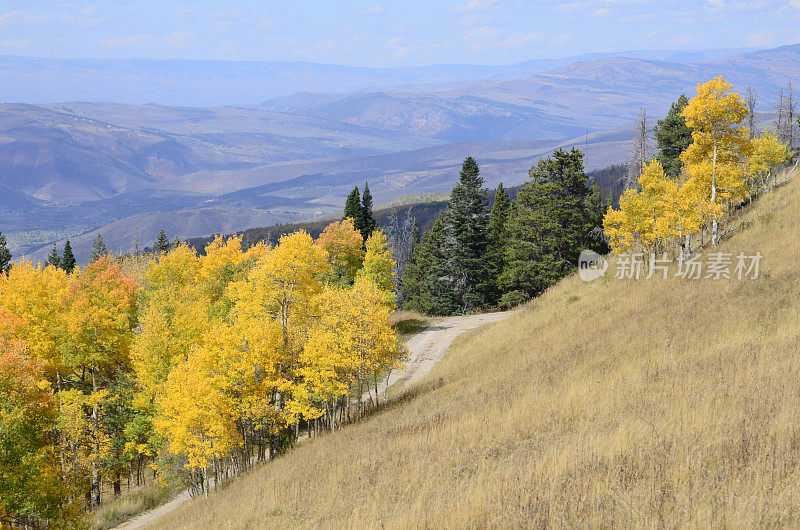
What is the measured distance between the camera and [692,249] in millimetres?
34281

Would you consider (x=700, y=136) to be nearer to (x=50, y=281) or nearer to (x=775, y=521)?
(x=775, y=521)

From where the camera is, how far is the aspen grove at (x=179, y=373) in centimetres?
2752

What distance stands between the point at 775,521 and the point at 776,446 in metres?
2.35

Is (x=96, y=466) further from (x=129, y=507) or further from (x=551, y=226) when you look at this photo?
(x=551, y=226)

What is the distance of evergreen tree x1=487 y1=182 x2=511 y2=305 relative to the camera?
193ft

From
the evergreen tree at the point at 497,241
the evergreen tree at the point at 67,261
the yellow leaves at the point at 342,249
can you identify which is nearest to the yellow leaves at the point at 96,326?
the yellow leaves at the point at 342,249

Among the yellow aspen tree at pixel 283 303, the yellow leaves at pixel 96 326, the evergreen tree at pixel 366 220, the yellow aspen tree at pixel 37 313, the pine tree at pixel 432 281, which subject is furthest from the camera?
the evergreen tree at pixel 366 220

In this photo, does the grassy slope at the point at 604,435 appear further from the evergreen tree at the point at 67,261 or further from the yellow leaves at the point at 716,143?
the evergreen tree at the point at 67,261

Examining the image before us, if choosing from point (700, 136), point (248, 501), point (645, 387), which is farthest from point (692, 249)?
point (248, 501)

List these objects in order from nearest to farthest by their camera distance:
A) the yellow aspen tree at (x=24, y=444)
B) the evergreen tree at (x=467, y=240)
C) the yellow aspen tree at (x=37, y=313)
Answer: the yellow aspen tree at (x=24, y=444) < the yellow aspen tree at (x=37, y=313) < the evergreen tree at (x=467, y=240)

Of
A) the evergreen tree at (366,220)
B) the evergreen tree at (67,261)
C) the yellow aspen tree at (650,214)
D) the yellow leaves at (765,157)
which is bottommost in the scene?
the evergreen tree at (67,261)

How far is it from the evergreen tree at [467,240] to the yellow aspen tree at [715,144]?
2405 cm

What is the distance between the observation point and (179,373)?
97.5ft

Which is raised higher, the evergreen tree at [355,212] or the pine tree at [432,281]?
the evergreen tree at [355,212]
